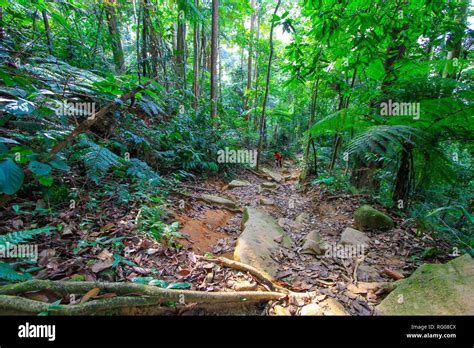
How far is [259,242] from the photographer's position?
3066 millimetres

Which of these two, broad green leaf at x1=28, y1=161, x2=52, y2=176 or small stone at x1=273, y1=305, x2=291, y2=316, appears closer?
broad green leaf at x1=28, y1=161, x2=52, y2=176

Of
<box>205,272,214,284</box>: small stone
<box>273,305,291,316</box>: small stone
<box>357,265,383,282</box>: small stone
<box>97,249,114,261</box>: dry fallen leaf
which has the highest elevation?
<box>97,249,114,261</box>: dry fallen leaf

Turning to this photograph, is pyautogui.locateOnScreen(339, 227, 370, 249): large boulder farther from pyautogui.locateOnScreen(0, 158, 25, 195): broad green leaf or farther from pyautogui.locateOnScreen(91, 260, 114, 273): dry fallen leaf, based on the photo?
pyautogui.locateOnScreen(0, 158, 25, 195): broad green leaf

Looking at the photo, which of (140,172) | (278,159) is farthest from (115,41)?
(278,159)

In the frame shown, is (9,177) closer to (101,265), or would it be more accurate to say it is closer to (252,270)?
(101,265)

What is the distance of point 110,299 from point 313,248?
2.49m

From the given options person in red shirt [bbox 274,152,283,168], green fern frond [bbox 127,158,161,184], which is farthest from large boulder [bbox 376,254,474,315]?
person in red shirt [bbox 274,152,283,168]

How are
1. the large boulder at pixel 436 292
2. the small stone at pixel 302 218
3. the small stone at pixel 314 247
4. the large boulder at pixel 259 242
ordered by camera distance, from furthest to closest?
the small stone at pixel 302 218
the small stone at pixel 314 247
the large boulder at pixel 259 242
the large boulder at pixel 436 292

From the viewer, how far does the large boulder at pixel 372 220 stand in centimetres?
337

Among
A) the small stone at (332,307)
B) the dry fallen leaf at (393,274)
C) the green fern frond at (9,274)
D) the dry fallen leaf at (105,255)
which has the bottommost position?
the small stone at (332,307)

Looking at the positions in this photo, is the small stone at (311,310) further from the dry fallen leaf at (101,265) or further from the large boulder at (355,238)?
the dry fallen leaf at (101,265)

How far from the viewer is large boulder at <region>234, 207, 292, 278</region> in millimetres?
2570

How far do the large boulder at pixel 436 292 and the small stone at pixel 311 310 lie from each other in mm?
533

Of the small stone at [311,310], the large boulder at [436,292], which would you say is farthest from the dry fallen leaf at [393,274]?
the small stone at [311,310]
